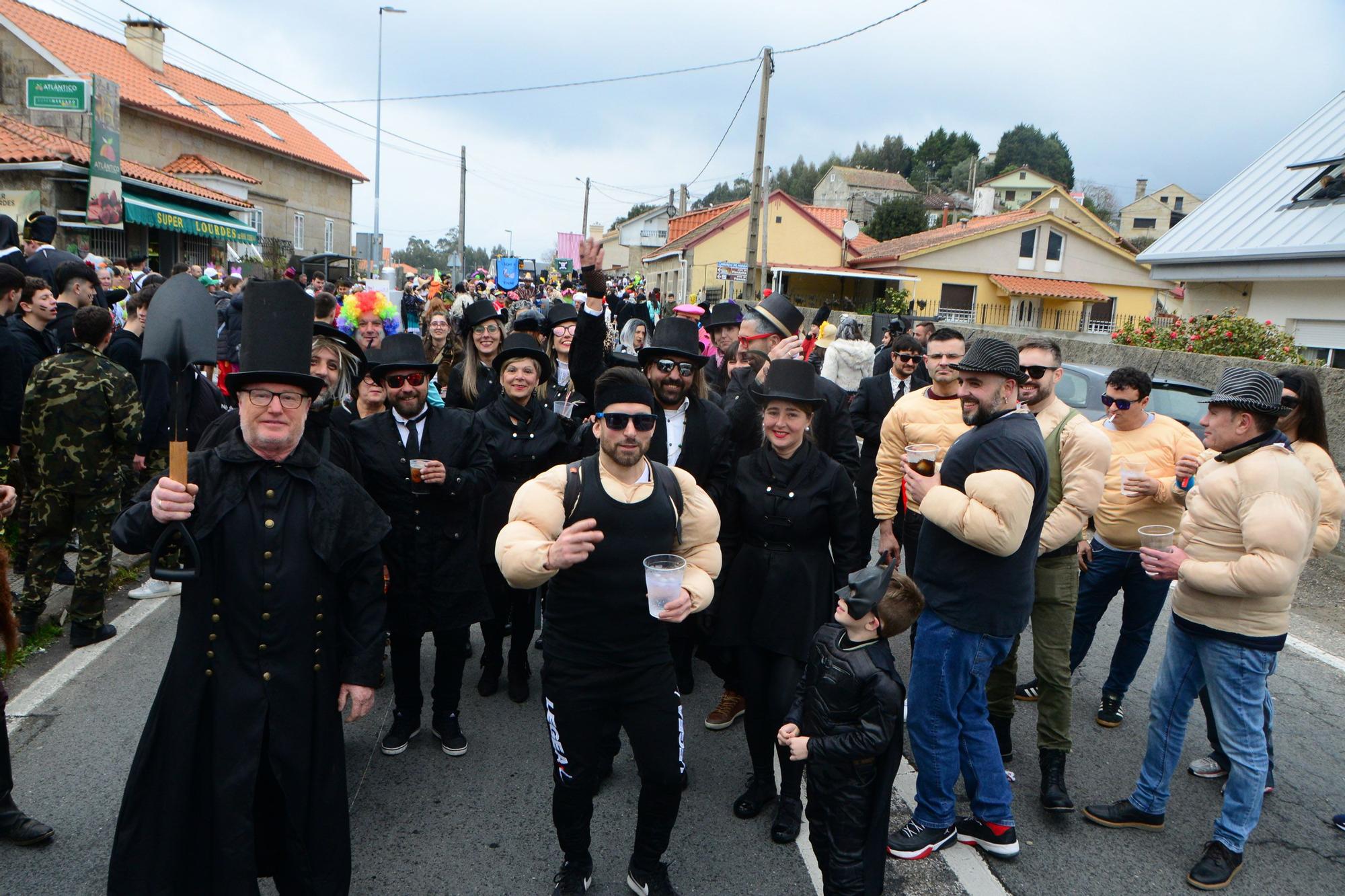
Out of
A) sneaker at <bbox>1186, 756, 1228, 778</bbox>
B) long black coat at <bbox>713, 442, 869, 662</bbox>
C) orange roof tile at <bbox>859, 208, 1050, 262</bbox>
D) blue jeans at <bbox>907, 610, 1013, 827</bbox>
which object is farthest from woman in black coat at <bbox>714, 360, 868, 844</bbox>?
orange roof tile at <bbox>859, 208, 1050, 262</bbox>

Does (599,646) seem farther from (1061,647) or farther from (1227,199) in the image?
(1227,199)

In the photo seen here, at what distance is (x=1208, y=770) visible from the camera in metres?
4.39

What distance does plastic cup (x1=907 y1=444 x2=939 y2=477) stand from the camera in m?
3.64

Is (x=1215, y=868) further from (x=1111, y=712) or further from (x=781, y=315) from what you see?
(x=781, y=315)

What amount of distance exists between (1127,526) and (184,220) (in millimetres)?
24304

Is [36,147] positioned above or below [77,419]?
above

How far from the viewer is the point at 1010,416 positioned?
3537 mm

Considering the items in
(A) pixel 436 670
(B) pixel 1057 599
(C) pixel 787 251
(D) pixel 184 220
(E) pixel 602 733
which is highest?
(C) pixel 787 251

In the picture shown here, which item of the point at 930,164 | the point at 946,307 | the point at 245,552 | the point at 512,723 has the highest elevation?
the point at 930,164

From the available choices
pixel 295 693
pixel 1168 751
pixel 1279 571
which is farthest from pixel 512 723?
pixel 1279 571

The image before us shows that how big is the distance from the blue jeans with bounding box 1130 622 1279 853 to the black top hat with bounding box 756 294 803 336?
2.98 m

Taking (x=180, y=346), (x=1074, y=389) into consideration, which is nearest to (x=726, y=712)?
(x=180, y=346)

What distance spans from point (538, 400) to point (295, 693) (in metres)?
2.65

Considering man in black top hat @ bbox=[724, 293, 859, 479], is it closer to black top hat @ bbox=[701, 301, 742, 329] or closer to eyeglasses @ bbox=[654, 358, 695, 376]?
eyeglasses @ bbox=[654, 358, 695, 376]
